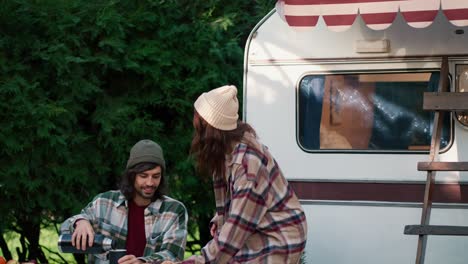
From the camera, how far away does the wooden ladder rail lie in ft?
20.4

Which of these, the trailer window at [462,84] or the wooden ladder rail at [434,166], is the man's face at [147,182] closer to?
the wooden ladder rail at [434,166]

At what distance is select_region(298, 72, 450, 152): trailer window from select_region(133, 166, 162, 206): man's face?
2500mm

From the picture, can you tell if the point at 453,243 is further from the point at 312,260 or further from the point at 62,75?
the point at 62,75

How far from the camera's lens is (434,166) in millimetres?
6355

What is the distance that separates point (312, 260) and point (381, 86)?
136 centimetres

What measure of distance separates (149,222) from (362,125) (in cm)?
267

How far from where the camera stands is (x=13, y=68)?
7.94 metres

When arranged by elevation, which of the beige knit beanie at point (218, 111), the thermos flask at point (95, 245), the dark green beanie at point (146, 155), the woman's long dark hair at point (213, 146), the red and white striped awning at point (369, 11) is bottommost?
the thermos flask at point (95, 245)

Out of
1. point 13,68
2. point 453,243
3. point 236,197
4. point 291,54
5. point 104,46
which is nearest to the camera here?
point 236,197

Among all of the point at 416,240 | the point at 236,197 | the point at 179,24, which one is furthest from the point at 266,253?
the point at 179,24

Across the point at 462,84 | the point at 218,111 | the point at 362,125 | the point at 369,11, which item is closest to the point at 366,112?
the point at 362,125

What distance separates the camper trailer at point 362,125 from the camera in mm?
6805

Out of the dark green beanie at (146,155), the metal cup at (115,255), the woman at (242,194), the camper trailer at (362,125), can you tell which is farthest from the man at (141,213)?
the camper trailer at (362,125)

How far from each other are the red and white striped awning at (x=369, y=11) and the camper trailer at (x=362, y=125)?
0.02m
